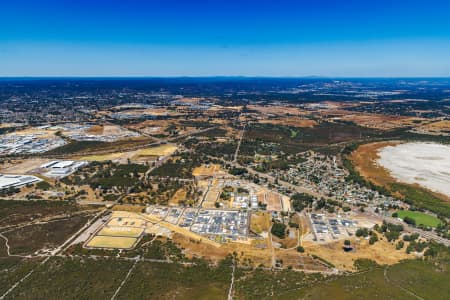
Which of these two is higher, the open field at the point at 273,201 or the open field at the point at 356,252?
the open field at the point at 273,201

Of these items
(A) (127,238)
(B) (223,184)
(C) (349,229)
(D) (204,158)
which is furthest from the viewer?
(D) (204,158)

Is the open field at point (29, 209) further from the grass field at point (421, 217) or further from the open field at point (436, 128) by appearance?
the open field at point (436, 128)

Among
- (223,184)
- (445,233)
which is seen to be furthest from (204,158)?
(445,233)

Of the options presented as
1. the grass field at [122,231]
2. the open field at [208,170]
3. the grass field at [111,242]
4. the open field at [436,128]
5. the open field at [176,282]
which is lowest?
the open field at [176,282]

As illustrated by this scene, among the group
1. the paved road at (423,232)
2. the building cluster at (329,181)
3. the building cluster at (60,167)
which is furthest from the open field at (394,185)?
the building cluster at (60,167)

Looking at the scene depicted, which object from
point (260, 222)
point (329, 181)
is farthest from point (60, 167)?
point (329, 181)

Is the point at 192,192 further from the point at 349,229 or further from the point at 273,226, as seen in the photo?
the point at 349,229

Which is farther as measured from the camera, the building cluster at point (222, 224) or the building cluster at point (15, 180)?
the building cluster at point (15, 180)

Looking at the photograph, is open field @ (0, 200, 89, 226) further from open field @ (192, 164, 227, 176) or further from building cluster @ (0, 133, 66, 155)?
building cluster @ (0, 133, 66, 155)
